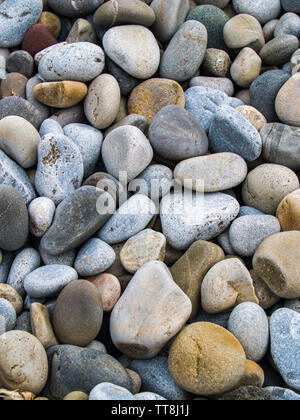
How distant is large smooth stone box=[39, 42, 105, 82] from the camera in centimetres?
244

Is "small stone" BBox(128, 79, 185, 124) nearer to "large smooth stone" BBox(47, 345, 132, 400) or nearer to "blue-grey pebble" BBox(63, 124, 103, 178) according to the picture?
"blue-grey pebble" BBox(63, 124, 103, 178)

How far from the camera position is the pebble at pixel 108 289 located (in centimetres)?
203

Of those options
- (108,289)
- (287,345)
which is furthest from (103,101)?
(287,345)

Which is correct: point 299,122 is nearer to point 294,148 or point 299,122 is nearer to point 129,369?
point 294,148

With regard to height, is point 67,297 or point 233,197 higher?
point 233,197

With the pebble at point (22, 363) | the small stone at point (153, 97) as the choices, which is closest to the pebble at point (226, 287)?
the pebble at point (22, 363)

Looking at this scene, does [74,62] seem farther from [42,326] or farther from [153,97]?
[42,326]

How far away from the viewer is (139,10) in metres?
2.55

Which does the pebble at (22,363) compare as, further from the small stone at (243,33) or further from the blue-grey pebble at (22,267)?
the small stone at (243,33)

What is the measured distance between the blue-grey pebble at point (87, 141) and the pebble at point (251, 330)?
1.13 meters

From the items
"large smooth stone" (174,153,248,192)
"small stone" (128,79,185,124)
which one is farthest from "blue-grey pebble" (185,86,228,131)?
"large smooth stone" (174,153,248,192)

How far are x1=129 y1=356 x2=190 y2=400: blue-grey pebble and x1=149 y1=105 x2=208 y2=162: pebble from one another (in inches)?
40.8
